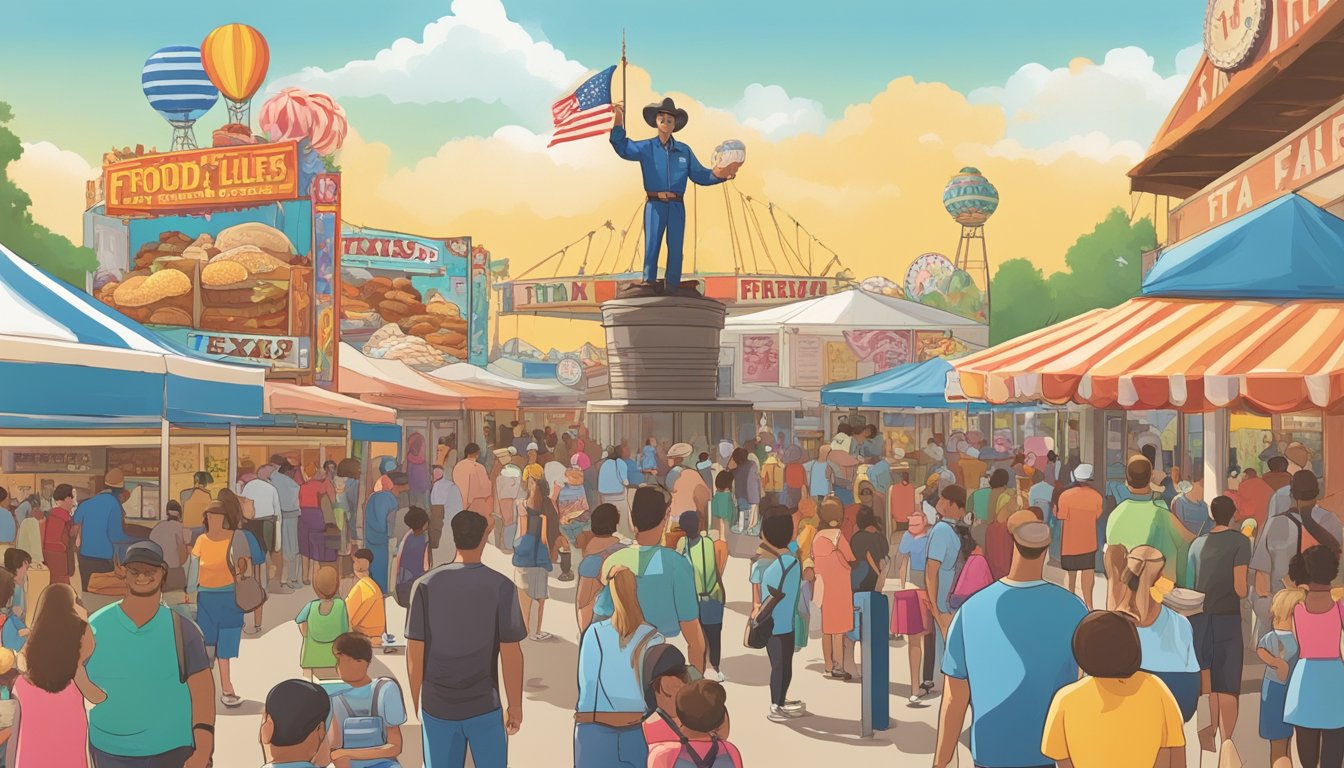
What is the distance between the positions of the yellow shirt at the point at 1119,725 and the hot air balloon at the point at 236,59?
121 feet

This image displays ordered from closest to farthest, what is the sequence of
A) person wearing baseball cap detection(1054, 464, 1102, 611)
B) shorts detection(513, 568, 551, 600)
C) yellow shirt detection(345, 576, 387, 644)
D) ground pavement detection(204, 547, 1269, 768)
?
yellow shirt detection(345, 576, 387, 644) < ground pavement detection(204, 547, 1269, 768) < person wearing baseball cap detection(1054, 464, 1102, 611) < shorts detection(513, 568, 551, 600)

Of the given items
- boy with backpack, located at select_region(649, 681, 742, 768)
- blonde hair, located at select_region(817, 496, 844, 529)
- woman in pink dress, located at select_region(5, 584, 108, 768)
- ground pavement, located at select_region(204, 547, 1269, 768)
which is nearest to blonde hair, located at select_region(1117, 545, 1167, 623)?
ground pavement, located at select_region(204, 547, 1269, 768)

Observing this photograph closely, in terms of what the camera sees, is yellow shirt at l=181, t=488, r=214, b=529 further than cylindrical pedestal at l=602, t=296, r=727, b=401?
No

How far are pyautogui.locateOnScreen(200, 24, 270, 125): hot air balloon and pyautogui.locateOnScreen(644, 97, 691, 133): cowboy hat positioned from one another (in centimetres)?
2319

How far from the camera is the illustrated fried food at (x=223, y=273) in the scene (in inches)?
907

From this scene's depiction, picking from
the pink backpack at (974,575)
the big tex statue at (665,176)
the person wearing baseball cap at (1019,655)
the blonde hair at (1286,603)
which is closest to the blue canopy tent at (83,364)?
the pink backpack at (974,575)

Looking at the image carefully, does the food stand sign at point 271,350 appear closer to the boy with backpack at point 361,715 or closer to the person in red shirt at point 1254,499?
the person in red shirt at point 1254,499

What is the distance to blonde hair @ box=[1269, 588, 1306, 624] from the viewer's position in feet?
22.2

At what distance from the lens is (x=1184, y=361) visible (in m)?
8.69

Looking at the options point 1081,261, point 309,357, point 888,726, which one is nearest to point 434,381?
point 309,357

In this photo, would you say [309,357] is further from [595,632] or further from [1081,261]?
[1081,261]

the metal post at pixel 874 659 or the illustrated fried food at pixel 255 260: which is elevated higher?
the illustrated fried food at pixel 255 260

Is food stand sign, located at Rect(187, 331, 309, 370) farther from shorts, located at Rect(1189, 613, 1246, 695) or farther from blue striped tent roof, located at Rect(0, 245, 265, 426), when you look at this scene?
shorts, located at Rect(1189, 613, 1246, 695)

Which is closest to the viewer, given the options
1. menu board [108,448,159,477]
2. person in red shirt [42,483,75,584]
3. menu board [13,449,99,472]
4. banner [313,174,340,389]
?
person in red shirt [42,483,75,584]
